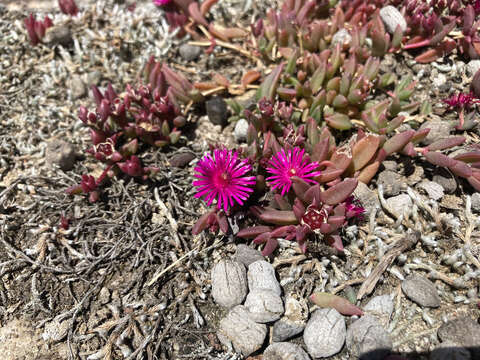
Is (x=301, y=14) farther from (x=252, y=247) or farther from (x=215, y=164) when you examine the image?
(x=252, y=247)

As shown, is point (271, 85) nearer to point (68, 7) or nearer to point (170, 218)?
point (170, 218)

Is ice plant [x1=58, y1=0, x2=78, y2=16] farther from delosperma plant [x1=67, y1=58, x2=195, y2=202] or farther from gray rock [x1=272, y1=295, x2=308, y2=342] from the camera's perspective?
gray rock [x1=272, y1=295, x2=308, y2=342]

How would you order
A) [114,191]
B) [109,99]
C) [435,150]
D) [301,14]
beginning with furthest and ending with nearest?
Result: [301,14], [109,99], [114,191], [435,150]

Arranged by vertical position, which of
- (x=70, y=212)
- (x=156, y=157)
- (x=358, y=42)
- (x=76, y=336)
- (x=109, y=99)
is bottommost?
(x=76, y=336)

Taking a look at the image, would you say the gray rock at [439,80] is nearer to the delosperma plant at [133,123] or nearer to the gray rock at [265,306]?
the delosperma plant at [133,123]

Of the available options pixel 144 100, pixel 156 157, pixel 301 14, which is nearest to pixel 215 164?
pixel 156 157

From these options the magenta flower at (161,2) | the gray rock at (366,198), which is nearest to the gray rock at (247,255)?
the gray rock at (366,198)

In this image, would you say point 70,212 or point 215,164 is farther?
point 70,212

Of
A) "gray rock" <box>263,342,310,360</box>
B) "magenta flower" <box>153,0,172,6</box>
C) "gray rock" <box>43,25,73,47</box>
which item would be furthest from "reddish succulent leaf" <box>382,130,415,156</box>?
"gray rock" <box>43,25,73,47</box>
